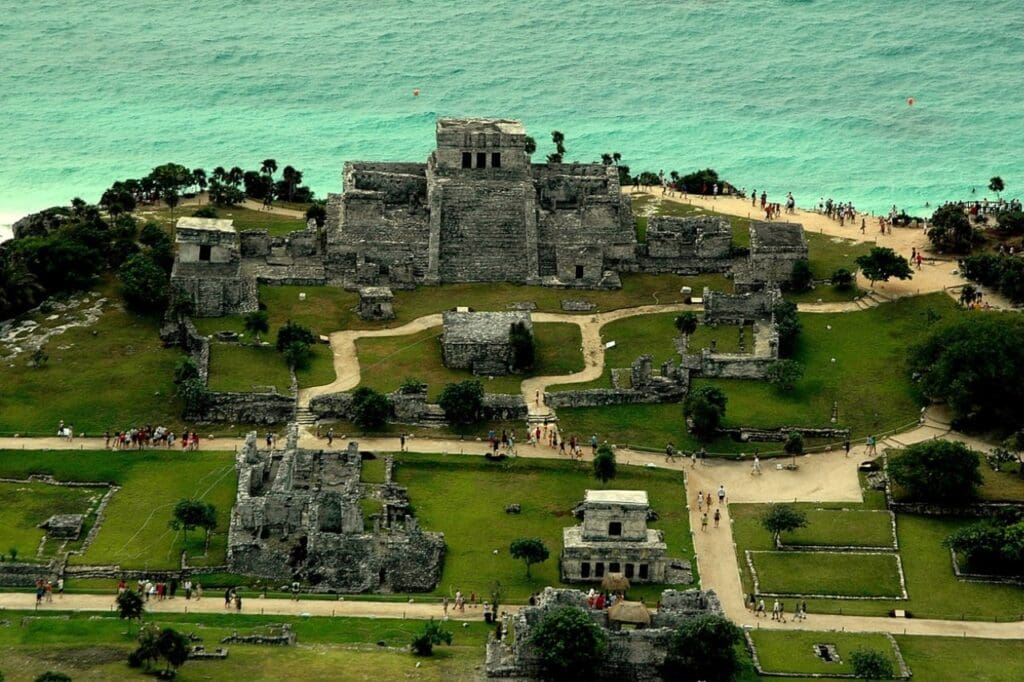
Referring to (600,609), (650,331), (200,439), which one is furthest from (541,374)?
(600,609)

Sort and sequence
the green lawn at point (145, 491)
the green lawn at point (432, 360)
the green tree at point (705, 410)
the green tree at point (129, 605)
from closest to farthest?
the green tree at point (129, 605) < the green lawn at point (145, 491) < the green tree at point (705, 410) < the green lawn at point (432, 360)

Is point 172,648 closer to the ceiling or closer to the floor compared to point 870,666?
closer to the ceiling

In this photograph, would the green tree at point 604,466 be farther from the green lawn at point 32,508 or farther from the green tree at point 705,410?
the green lawn at point 32,508

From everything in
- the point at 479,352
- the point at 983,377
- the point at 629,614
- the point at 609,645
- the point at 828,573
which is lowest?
the point at 609,645

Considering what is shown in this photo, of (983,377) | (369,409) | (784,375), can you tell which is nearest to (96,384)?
(369,409)

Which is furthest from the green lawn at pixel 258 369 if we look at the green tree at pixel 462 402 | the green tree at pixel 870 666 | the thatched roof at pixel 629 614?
the green tree at pixel 870 666

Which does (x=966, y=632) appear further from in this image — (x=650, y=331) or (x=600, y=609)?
(x=650, y=331)

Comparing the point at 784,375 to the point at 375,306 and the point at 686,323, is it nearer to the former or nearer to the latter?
the point at 686,323
